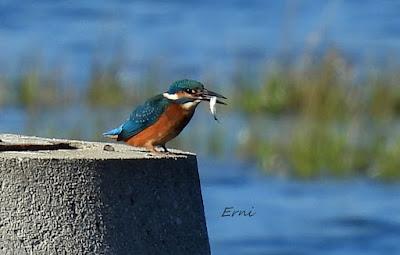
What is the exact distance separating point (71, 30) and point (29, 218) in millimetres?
16893

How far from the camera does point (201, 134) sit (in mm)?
11672

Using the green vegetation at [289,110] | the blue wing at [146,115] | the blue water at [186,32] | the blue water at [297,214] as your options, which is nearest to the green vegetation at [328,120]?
the green vegetation at [289,110]

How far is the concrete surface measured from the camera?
116 inches

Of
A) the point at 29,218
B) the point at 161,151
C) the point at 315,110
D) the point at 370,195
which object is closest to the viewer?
the point at 29,218

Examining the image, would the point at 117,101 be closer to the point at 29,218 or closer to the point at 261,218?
the point at 261,218

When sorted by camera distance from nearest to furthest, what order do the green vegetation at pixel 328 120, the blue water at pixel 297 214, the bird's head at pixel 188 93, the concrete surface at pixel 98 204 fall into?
the concrete surface at pixel 98 204
the bird's head at pixel 188 93
the blue water at pixel 297 214
the green vegetation at pixel 328 120

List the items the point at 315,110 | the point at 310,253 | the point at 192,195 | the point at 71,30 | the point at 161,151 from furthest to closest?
the point at 71,30 → the point at 315,110 → the point at 310,253 → the point at 161,151 → the point at 192,195

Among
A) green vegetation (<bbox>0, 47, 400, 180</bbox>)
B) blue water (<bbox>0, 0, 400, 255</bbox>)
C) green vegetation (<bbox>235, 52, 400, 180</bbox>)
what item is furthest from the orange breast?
green vegetation (<bbox>235, 52, 400, 180</bbox>)

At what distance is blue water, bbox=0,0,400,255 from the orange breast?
576 centimetres

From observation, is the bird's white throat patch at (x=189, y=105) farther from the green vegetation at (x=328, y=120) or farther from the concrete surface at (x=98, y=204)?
the green vegetation at (x=328, y=120)

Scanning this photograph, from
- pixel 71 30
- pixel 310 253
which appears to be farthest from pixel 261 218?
pixel 71 30

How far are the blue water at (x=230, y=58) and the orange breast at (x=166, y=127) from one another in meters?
5.76

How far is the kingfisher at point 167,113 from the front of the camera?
11.9 feet

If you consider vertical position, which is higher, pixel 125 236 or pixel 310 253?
pixel 125 236
